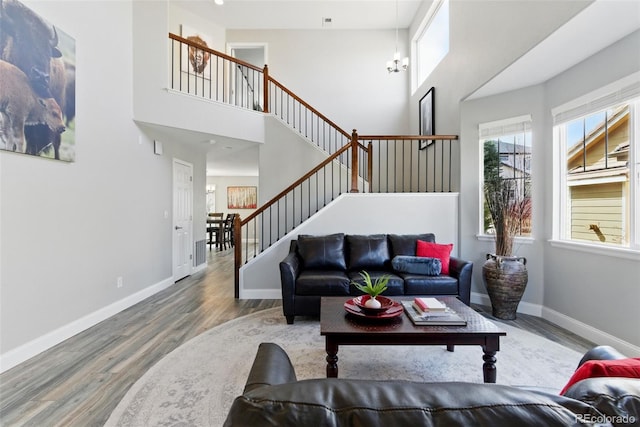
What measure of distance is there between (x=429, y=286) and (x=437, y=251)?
1.80 feet

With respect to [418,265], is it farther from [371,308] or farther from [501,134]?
[501,134]

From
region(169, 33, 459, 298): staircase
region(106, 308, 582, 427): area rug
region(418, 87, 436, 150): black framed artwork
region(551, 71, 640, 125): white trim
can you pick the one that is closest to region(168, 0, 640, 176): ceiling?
region(551, 71, 640, 125): white trim

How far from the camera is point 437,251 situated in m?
3.76

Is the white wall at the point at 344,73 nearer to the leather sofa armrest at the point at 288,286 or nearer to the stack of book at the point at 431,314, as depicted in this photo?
the leather sofa armrest at the point at 288,286

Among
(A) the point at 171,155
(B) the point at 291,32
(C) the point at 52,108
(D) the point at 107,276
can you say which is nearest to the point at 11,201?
(C) the point at 52,108

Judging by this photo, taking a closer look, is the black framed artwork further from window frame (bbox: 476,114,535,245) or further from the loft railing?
the loft railing

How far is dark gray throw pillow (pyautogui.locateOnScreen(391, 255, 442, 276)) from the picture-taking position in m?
3.50

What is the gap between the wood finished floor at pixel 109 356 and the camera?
1.94 meters

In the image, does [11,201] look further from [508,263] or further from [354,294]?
[508,263]

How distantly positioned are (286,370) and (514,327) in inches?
121

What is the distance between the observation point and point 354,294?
11.1ft

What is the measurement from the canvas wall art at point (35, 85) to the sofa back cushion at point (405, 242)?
372 centimetres

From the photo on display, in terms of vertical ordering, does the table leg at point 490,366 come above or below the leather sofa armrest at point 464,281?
below

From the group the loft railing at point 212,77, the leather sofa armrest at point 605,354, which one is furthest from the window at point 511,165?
the loft railing at point 212,77
